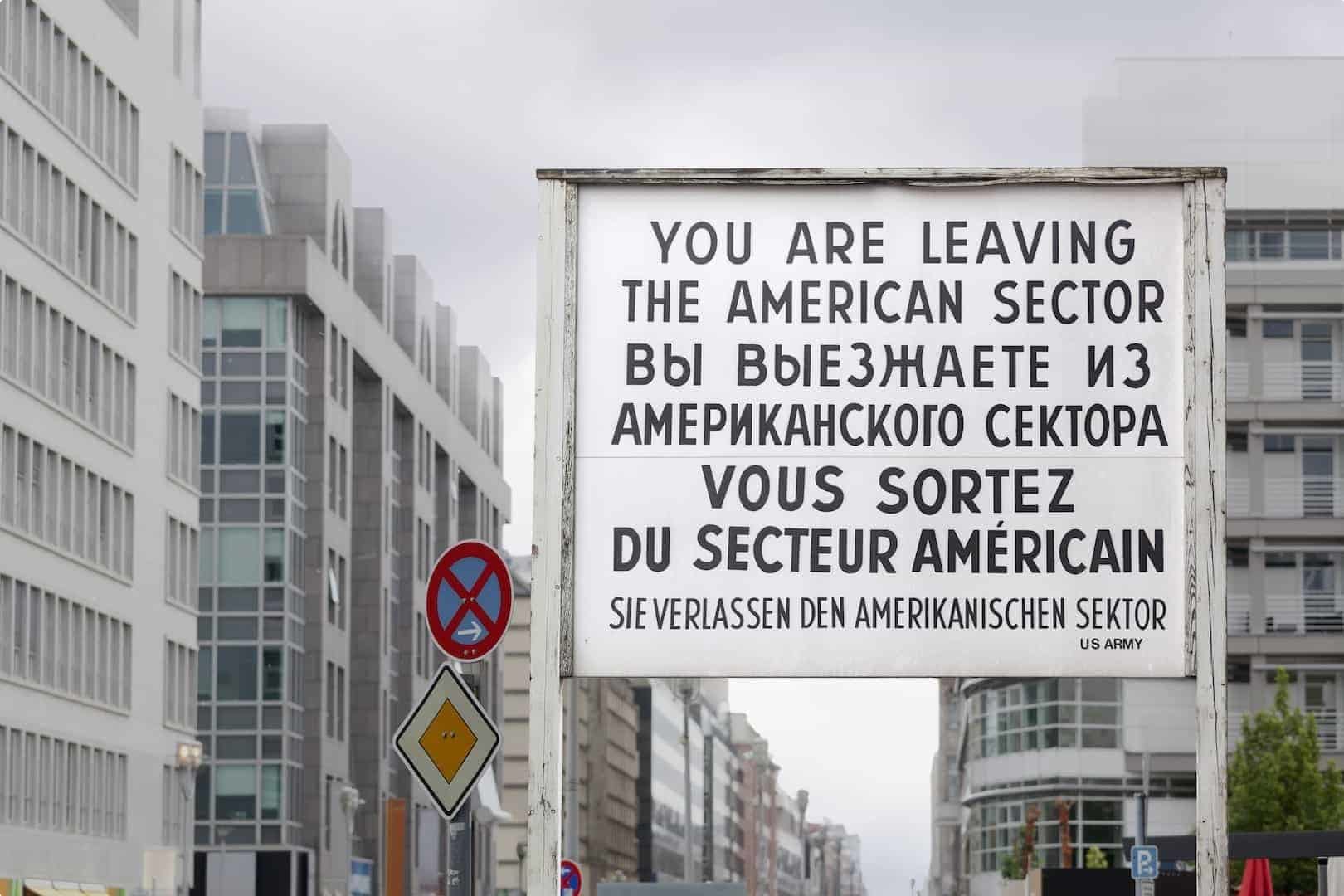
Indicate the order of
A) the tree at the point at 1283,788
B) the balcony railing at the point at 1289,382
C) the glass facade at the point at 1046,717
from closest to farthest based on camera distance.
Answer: the tree at the point at 1283,788, the balcony railing at the point at 1289,382, the glass facade at the point at 1046,717

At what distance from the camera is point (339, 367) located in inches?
3526

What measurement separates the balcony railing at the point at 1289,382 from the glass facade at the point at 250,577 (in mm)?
32393

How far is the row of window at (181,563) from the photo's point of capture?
7050 cm

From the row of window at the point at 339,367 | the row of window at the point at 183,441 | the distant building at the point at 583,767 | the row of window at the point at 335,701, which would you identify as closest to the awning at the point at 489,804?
the distant building at the point at 583,767

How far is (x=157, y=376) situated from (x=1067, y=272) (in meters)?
62.9

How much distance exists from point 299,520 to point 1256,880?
179 feet

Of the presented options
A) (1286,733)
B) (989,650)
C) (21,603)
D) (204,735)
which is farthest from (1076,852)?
(989,650)

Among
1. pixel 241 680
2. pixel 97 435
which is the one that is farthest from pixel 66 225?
pixel 241 680

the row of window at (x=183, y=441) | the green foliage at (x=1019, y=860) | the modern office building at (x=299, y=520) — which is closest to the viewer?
the row of window at (x=183, y=441)

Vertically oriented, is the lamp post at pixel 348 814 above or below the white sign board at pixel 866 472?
below

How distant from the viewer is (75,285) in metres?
62.3

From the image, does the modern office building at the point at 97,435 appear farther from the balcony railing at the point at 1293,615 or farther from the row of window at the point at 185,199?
the balcony railing at the point at 1293,615

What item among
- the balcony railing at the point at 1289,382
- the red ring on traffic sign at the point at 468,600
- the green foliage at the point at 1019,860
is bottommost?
the green foliage at the point at 1019,860

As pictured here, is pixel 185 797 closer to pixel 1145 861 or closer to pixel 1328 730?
pixel 1328 730
